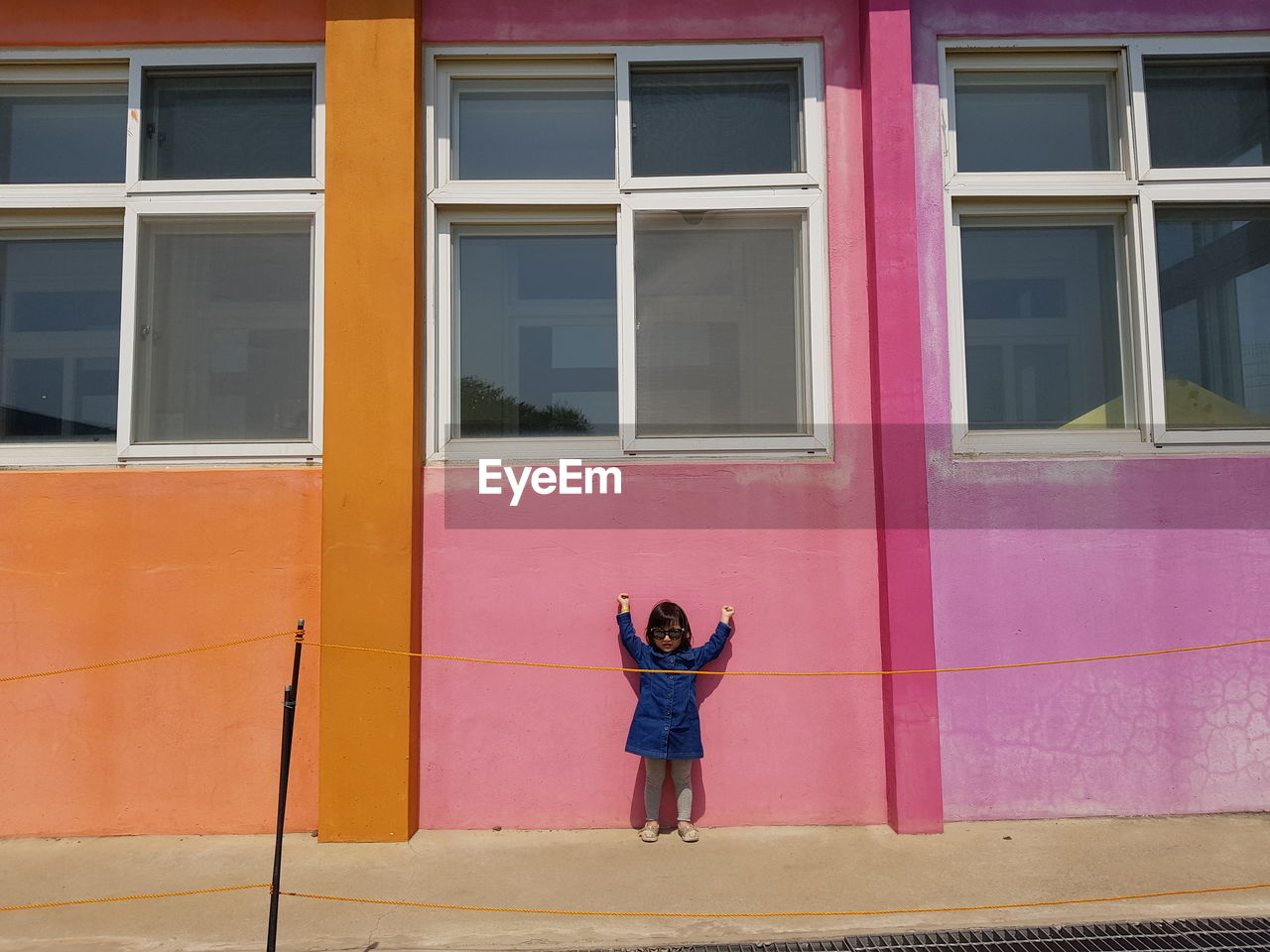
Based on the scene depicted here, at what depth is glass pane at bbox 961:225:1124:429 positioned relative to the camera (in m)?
5.57

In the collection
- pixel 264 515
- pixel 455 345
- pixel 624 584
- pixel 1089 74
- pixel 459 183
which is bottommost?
pixel 624 584

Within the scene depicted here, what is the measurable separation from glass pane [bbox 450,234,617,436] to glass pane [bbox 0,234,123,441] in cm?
211

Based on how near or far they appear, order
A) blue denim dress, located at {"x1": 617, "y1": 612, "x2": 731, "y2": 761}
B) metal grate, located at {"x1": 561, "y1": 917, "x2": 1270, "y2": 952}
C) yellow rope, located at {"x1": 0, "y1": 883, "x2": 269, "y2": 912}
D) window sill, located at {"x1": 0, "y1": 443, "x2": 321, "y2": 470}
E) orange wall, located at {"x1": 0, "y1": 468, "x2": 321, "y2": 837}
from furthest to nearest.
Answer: window sill, located at {"x1": 0, "y1": 443, "x2": 321, "y2": 470} < orange wall, located at {"x1": 0, "y1": 468, "x2": 321, "y2": 837} < blue denim dress, located at {"x1": 617, "y1": 612, "x2": 731, "y2": 761} < yellow rope, located at {"x1": 0, "y1": 883, "x2": 269, "y2": 912} < metal grate, located at {"x1": 561, "y1": 917, "x2": 1270, "y2": 952}

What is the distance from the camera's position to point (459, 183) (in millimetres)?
5570

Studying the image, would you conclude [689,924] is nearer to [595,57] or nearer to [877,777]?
[877,777]

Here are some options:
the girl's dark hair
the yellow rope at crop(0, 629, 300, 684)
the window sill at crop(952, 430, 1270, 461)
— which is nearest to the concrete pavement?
the yellow rope at crop(0, 629, 300, 684)

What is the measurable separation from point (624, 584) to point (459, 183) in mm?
2603

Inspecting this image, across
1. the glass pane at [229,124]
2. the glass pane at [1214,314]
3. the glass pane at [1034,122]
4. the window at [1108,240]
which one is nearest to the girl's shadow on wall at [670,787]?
the window at [1108,240]

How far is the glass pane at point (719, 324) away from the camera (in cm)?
557

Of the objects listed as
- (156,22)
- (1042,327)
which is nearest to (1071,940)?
(1042,327)

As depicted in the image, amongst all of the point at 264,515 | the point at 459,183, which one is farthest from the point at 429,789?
the point at 459,183

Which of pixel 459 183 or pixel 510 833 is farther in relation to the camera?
pixel 459 183

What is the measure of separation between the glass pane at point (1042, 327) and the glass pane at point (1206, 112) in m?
0.67

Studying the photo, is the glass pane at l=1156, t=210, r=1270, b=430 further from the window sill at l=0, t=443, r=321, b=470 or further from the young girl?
the window sill at l=0, t=443, r=321, b=470
